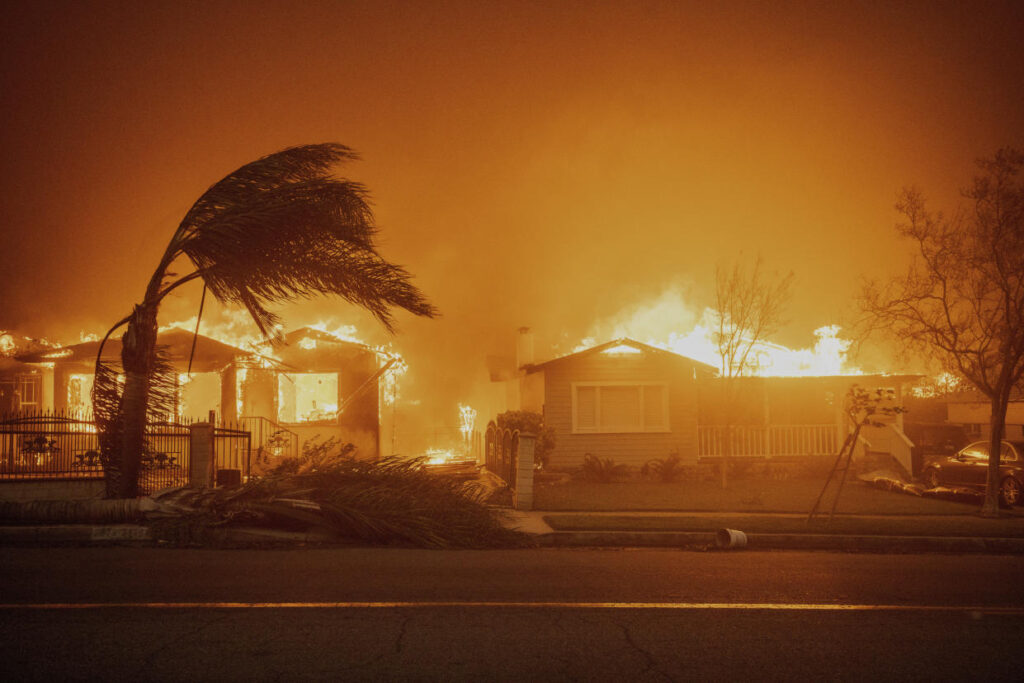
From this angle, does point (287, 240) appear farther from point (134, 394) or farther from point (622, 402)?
point (622, 402)

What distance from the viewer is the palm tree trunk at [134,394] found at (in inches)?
445

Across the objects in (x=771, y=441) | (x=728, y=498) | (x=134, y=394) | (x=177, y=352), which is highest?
(x=177, y=352)

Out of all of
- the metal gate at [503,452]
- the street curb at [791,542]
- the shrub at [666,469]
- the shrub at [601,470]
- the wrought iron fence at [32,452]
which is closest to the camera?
the street curb at [791,542]

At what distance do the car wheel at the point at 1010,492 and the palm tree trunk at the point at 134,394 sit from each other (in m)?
16.6

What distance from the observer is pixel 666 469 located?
68.7ft

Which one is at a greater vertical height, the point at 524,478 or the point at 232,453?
the point at 232,453

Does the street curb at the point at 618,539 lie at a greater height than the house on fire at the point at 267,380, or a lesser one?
lesser

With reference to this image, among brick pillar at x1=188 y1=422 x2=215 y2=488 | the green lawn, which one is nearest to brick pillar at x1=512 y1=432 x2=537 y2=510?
the green lawn

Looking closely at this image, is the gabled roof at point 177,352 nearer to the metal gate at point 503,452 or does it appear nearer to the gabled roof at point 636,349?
the metal gate at point 503,452

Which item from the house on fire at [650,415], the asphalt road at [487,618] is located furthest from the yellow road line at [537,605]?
the house on fire at [650,415]

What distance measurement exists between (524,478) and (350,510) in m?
4.36

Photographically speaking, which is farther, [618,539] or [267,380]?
[267,380]

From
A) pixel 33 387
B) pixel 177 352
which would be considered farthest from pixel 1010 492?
pixel 33 387

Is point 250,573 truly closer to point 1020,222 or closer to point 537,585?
point 537,585
